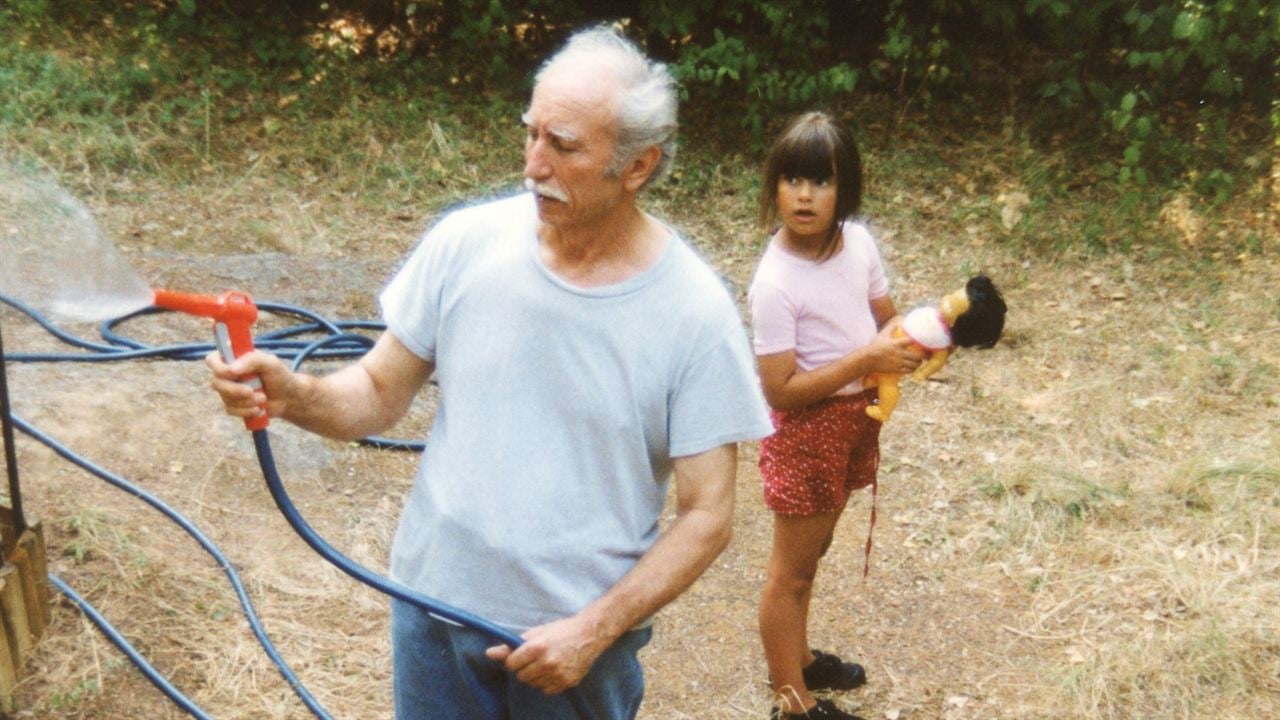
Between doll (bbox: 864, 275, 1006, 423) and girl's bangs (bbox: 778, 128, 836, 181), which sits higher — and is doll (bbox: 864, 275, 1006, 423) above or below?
below

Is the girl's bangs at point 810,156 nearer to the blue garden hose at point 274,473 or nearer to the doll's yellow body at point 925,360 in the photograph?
the doll's yellow body at point 925,360

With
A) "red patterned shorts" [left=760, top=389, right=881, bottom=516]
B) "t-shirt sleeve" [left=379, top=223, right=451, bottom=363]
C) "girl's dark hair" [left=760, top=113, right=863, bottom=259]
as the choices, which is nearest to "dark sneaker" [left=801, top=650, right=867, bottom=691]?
"red patterned shorts" [left=760, top=389, right=881, bottom=516]

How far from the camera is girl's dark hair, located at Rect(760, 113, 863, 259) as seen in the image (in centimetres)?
251

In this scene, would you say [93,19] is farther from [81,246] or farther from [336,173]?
[81,246]

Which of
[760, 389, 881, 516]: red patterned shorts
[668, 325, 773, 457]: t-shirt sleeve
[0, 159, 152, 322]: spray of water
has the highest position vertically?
[0, 159, 152, 322]: spray of water

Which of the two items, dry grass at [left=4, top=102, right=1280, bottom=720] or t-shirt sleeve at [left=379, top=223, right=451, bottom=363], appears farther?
dry grass at [left=4, top=102, right=1280, bottom=720]

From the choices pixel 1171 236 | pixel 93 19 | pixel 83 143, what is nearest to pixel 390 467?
pixel 83 143

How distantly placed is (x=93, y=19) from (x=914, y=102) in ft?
15.8

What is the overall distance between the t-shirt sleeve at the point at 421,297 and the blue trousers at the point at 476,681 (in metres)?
0.41

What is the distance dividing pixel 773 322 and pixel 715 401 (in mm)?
817

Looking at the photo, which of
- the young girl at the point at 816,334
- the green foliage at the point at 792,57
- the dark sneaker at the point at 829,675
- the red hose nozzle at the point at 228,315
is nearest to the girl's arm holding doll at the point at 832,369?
the young girl at the point at 816,334

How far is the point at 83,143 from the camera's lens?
5.93 m

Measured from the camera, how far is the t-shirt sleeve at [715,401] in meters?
1.67

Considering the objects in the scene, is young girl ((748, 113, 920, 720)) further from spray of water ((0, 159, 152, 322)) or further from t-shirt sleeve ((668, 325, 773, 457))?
spray of water ((0, 159, 152, 322))
